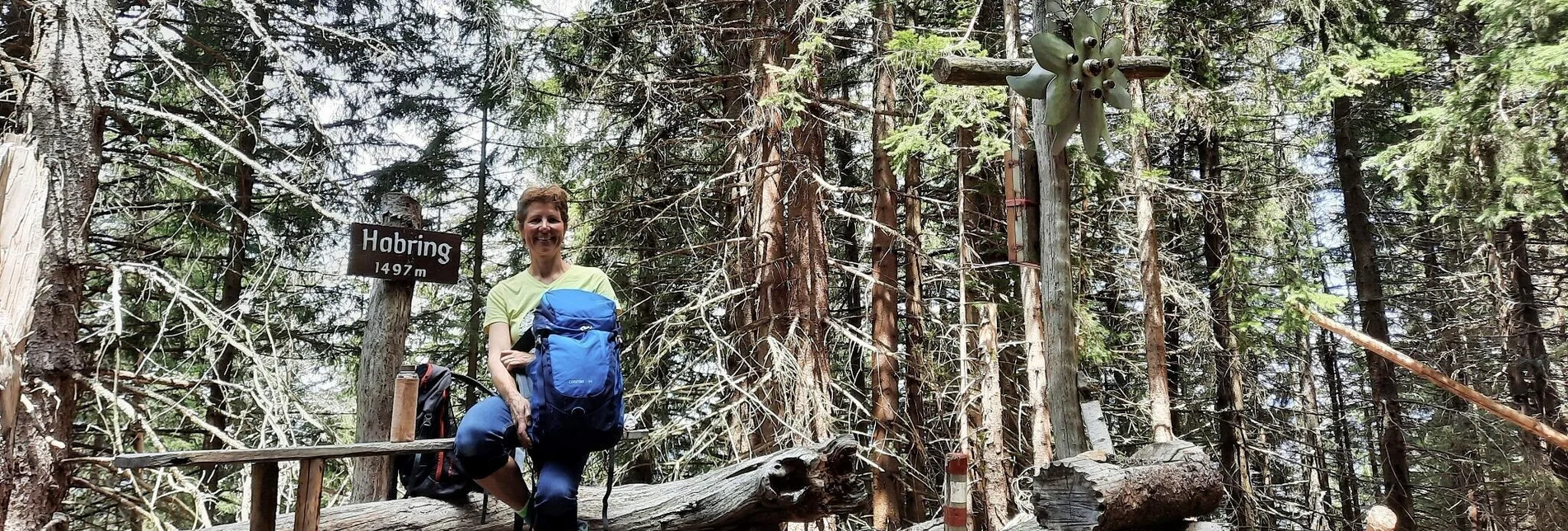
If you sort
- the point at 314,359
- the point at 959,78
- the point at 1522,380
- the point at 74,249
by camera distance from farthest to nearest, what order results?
the point at 314,359 < the point at 1522,380 < the point at 74,249 < the point at 959,78

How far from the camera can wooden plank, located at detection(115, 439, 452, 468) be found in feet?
9.97

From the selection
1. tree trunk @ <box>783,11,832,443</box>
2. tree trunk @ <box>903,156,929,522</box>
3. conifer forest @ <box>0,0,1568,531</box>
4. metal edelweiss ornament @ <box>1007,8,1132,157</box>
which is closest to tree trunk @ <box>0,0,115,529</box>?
conifer forest @ <box>0,0,1568,531</box>

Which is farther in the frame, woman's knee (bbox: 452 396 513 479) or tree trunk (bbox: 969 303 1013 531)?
tree trunk (bbox: 969 303 1013 531)

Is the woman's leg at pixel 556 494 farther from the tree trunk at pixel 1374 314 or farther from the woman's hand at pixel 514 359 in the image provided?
the tree trunk at pixel 1374 314

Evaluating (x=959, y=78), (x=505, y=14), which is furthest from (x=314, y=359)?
(x=959, y=78)

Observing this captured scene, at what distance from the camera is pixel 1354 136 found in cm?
1434

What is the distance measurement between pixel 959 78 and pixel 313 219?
9829mm

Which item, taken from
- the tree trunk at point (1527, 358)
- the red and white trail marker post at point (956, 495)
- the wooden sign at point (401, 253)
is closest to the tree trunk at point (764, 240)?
the red and white trail marker post at point (956, 495)

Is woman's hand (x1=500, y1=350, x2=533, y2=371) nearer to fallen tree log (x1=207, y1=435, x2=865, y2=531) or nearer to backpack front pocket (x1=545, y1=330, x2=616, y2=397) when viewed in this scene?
backpack front pocket (x1=545, y1=330, x2=616, y2=397)

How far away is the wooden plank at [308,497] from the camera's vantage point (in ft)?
11.5

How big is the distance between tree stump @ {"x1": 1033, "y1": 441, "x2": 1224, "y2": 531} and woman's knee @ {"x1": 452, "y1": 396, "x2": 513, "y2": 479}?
9.37 ft

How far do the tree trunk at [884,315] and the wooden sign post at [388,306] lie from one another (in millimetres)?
6082

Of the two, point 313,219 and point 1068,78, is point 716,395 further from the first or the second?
point 313,219

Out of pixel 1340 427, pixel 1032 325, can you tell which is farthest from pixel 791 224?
pixel 1340 427
